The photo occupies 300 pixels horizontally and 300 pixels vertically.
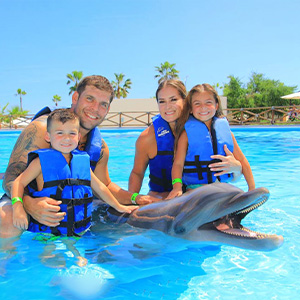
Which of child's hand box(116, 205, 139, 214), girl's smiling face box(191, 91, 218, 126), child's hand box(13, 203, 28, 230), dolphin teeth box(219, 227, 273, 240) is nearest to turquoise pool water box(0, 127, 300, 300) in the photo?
child's hand box(116, 205, 139, 214)

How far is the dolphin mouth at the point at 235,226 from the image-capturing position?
2.52 metres

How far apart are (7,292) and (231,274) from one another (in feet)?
5.78

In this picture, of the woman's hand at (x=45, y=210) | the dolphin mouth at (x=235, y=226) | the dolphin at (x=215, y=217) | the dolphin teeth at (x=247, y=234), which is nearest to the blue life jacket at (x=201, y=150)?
the dolphin at (x=215, y=217)

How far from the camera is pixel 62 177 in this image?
3213mm

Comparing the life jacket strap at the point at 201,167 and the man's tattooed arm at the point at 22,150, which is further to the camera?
the life jacket strap at the point at 201,167

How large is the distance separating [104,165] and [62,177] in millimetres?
901

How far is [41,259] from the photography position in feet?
10.3

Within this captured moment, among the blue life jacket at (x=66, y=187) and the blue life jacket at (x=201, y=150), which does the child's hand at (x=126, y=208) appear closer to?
the blue life jacket at (x=66, y=187)

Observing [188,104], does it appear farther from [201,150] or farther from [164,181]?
[164,181]

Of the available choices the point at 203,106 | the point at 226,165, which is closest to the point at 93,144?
the point at 203,106

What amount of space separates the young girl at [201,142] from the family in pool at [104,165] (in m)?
0.01

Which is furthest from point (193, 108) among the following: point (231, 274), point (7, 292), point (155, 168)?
point (7, 292)

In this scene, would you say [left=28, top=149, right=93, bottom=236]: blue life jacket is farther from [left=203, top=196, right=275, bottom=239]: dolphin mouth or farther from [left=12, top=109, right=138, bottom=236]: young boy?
[left=203, top=196, right=275, bottom=239]: dolphin mouth

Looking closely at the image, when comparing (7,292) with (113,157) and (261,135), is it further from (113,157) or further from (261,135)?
(261,135)
